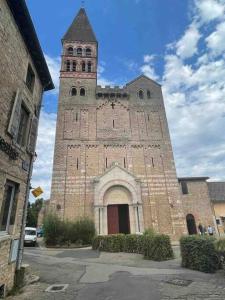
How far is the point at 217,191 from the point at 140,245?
1838 cm

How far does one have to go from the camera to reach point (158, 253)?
11.0m

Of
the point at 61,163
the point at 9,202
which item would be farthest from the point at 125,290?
the point at 61,163

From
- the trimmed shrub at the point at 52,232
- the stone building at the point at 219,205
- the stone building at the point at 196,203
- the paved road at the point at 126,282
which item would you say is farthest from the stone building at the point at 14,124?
the stone building at the point at 219,205

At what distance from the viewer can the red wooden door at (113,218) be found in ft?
65.3

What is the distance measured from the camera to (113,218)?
20406mm

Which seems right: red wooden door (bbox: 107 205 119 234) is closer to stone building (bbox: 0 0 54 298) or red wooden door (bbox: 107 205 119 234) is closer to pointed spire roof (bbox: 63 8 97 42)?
stone building (bbox: 0 0 54 298)

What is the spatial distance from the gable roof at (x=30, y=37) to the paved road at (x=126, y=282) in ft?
26.5

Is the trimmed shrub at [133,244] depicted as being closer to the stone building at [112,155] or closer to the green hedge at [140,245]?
the green hedge at [140,245]

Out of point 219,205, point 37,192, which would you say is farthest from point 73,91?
point 219,205

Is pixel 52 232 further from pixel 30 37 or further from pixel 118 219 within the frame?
pixel 30 37

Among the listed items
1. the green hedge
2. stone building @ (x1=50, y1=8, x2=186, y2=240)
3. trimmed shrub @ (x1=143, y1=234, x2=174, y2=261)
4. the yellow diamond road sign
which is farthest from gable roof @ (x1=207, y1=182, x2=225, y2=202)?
the yellow diamond road sign

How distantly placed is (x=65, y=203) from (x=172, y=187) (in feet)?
34.3

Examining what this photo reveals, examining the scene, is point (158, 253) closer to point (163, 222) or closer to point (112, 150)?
point (163, 222)

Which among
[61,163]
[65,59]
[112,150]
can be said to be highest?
[65,59]
